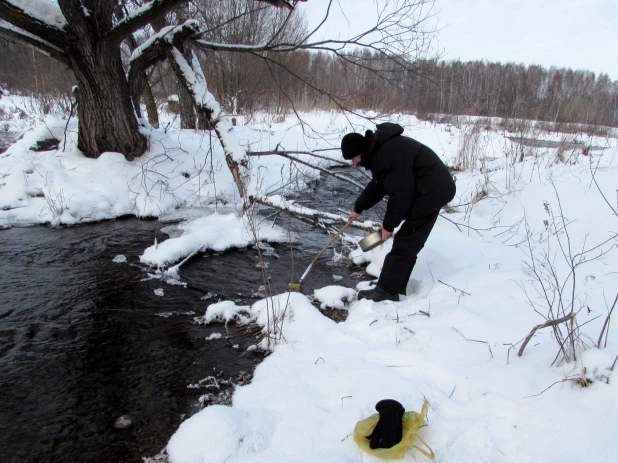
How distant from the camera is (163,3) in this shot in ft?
16.7

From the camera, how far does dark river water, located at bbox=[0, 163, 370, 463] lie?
Answer: 2076 mm

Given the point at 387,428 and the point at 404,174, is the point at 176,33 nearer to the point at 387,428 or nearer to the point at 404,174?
the point at 404,174

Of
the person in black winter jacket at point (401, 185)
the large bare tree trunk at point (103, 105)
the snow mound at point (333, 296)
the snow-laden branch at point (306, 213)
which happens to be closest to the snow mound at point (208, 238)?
the snow-laden branch at point (306, 213)

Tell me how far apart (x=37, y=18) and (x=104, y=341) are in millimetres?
4806

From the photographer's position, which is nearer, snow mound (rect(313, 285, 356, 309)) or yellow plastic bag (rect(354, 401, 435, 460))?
yellow plastic bag (rect(354, 401, 435, 460))

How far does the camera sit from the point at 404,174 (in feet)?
9.89

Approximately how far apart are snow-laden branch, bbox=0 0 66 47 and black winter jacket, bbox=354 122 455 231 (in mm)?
4980

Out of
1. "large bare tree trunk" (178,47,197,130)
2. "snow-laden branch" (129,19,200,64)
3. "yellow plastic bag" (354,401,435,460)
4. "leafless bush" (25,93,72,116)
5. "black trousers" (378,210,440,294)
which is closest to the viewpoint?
"yellow plastic bag" (354,401,435,460)

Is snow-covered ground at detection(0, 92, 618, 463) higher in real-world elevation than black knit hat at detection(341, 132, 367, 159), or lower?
lower

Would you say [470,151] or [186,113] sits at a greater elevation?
[186,113]

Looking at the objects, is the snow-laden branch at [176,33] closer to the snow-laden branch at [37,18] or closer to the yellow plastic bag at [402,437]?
the snow-laden branch at [37,18]

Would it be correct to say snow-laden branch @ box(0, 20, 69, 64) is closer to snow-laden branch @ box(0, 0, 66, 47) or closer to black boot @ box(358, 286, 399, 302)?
snow-laden branch @ box(0, 0, 66, 47)

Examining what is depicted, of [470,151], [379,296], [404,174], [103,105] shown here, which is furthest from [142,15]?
[470,151]

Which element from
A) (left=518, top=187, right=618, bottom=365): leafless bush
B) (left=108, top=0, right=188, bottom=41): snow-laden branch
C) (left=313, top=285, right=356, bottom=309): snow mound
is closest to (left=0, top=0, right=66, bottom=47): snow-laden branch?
(left=108, top=0, right=188, bottom=41): snow-laden branch
